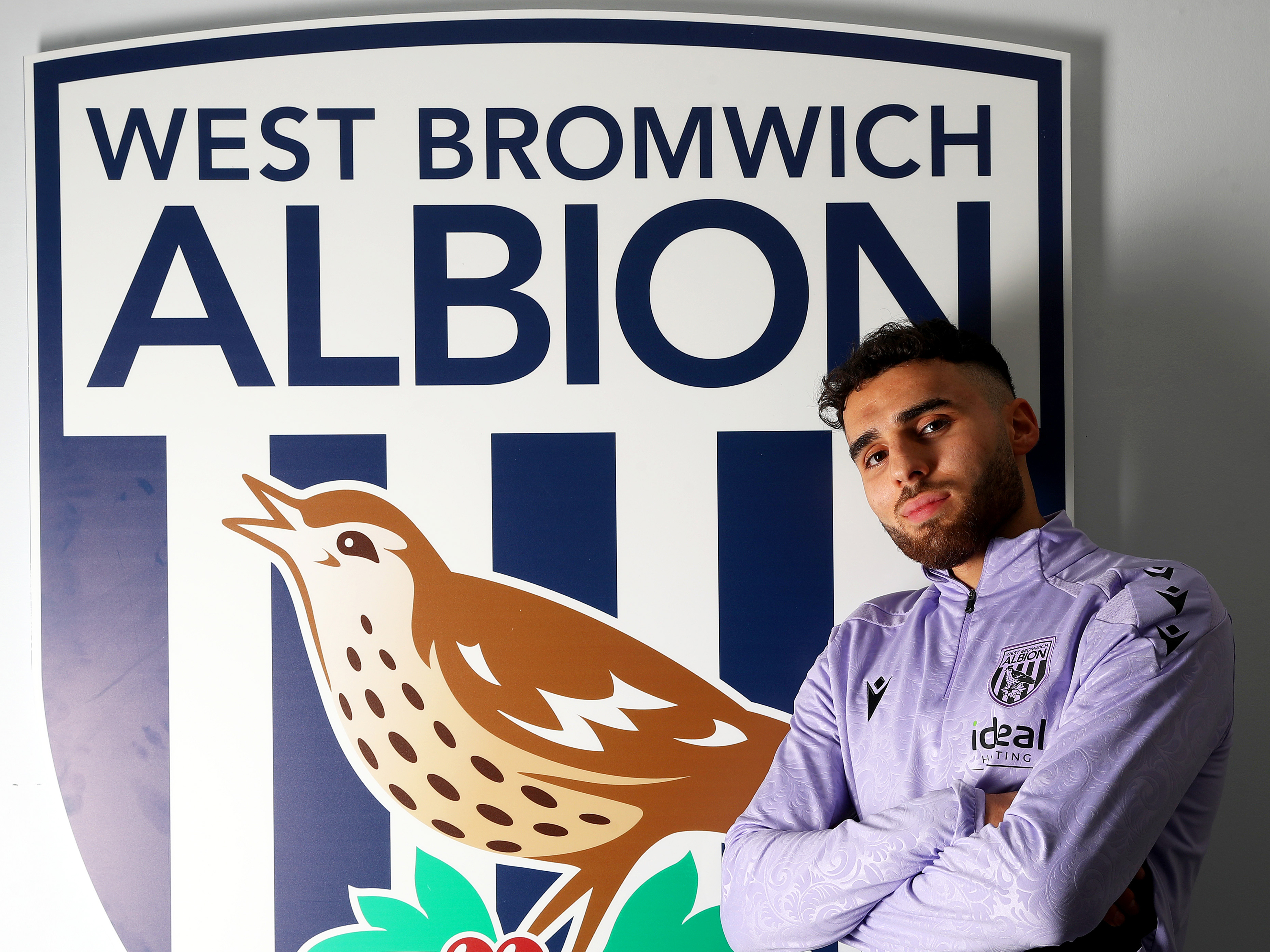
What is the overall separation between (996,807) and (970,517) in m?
0.36

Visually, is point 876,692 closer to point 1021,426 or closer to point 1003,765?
point 1003,765

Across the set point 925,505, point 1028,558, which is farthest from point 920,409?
point 1028,558

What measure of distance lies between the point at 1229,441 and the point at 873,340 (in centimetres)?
67

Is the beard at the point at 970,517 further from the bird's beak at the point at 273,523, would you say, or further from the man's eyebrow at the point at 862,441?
the bird's beak at the point at 273,523

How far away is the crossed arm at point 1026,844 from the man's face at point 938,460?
215 millimetres

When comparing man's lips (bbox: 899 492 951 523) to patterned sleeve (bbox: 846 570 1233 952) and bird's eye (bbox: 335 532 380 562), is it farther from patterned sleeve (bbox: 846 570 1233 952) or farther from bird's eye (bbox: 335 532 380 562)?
bird's eye (bbox: 335 532 380 562)

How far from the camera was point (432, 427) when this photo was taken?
1.34m

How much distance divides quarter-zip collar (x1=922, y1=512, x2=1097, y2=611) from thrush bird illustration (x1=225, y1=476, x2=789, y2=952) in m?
0.42

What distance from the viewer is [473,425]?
4.39ft

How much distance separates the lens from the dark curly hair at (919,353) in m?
1.17

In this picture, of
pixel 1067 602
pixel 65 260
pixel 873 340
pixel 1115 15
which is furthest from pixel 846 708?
pixel 65 260

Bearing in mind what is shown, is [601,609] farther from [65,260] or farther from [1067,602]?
[65,260]

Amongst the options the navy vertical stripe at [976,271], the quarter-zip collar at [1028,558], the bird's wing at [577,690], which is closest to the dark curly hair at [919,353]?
the navy vertical stripe at [976,271]

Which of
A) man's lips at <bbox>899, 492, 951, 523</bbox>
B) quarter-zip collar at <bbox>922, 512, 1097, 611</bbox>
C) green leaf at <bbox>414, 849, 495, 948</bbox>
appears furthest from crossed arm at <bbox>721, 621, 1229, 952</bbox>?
green leaf at <bbox>414, 849, 495, 948</bbox>
